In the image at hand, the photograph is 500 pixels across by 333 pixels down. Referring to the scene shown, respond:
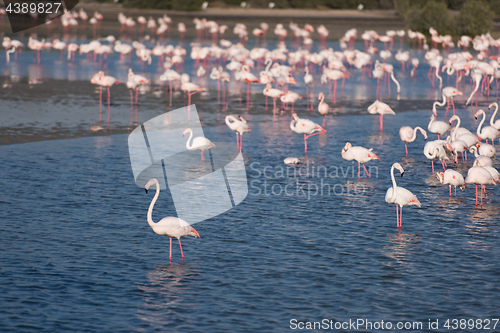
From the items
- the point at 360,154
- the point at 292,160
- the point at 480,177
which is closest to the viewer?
the point at 480,177

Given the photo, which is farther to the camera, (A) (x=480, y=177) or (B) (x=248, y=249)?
(A) (x=480, y=177)

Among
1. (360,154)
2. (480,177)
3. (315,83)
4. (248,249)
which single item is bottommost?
(248,249)

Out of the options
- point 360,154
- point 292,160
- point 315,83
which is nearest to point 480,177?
point 360,154

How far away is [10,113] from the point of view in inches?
779

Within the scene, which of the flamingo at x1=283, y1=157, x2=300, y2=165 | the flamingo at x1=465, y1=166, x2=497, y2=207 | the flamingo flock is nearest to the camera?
the flamingo at x1=465, y1=166, x2=497, y2=207

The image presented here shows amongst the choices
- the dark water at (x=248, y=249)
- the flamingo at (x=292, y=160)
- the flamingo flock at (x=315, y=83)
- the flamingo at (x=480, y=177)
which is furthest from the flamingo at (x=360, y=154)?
the flamingo at (x=480, y=177)

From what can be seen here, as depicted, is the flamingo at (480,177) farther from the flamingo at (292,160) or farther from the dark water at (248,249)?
the flamingo at (292,160)

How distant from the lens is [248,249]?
384 inches

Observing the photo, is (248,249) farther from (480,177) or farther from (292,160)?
(292,160)

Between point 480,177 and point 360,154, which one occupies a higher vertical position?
point 360,154

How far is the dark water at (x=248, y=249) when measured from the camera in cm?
778

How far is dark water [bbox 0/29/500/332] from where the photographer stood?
778cm

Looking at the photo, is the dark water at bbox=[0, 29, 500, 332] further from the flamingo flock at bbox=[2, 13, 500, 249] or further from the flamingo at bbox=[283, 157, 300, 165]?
the flamingo flock at bbox=[2, 13, 500, 249]

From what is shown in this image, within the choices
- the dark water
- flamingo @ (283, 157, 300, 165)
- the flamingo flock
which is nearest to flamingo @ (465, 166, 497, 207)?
the flamingo flock
